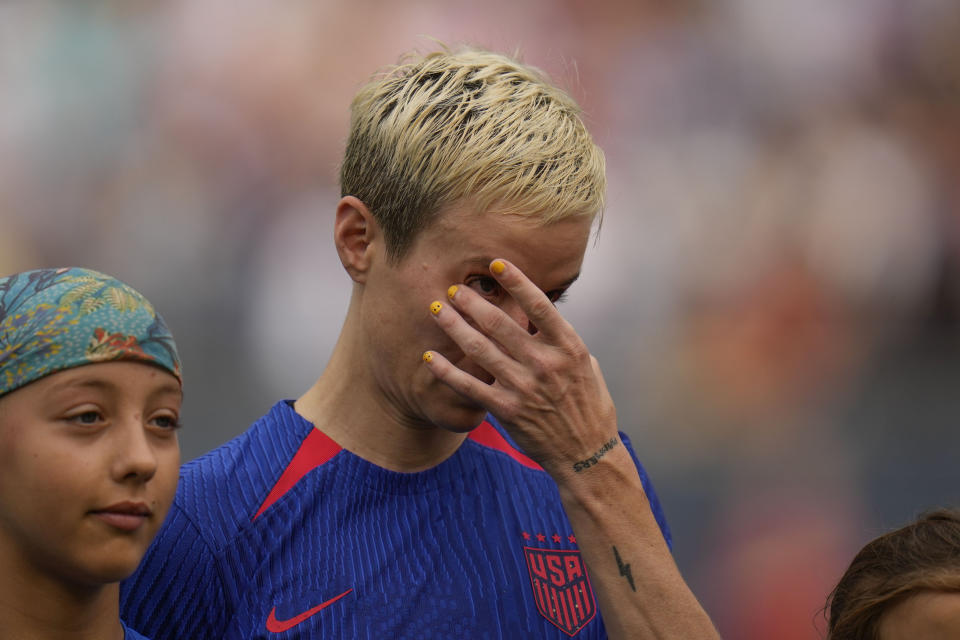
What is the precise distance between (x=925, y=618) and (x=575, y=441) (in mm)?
670

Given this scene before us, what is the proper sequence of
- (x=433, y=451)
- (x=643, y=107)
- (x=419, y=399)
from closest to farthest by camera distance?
(x=419, y=399)
(x=433, y=451)
(x=643, y=107)

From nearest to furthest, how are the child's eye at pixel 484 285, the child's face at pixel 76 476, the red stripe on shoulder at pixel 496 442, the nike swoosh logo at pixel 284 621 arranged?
1. the child's face at pixel 76 476
2. the nike swoosh logo at pixel 284 621
3. the child's eye at pixel 484 285
4. the red stripe on shoulder at pixel 496 442

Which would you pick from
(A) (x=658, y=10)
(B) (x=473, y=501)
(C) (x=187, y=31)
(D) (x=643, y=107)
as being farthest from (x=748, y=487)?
(C) (x=187, y=31)

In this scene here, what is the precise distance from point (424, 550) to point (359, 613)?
0.54ft

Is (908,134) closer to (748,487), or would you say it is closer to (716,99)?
(716,99)

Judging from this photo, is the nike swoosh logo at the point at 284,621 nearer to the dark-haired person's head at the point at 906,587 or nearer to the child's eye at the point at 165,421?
the child's eye at the point at 165,421

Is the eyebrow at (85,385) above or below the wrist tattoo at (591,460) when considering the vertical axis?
above

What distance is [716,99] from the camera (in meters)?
4.54

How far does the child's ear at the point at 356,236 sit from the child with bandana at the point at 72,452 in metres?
0.52

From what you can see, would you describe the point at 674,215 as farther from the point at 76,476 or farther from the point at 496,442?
the point at 76,476

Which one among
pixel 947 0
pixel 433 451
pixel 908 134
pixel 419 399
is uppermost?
pixel 947 0

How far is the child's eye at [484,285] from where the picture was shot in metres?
1.78

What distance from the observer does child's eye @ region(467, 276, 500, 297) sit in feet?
5.85

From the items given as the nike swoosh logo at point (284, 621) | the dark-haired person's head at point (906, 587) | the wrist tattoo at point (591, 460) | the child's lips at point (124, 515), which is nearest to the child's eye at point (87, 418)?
the child's lips at point (124, 515)
